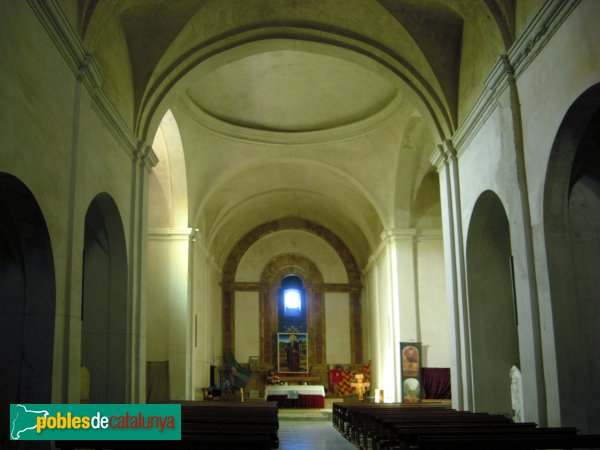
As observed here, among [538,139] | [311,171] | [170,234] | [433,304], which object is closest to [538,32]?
[538,139]

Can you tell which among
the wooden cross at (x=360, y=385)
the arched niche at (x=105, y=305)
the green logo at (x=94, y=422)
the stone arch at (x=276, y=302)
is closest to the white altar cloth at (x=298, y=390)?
the wooden cross at (x=360, y=385)

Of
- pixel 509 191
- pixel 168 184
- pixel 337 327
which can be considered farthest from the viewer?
pixel 337 327

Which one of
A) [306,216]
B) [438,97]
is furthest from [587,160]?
[306,216]

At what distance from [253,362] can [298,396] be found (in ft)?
15.0

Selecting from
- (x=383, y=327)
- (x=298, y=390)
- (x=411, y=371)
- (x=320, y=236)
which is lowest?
(x=298, y=390)

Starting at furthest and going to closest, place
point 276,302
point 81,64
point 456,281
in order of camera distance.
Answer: point 276,302
point 456,281
point 81,64

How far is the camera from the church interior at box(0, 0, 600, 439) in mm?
6844

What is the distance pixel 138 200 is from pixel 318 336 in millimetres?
16199

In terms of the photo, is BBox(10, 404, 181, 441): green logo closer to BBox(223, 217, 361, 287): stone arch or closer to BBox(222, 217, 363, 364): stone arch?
BBox(222, 217, 363, 364): stone arch

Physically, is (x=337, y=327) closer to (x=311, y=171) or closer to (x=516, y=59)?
(x=311, y=171)

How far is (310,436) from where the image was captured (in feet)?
43.5

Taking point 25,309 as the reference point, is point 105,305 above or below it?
above

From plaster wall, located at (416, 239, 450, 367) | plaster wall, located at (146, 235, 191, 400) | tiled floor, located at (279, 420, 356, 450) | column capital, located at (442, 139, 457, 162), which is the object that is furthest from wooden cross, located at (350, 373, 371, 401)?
column capital, located at (442, 139, 457, 162)

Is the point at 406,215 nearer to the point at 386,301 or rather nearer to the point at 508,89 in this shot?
the point at 386,301
